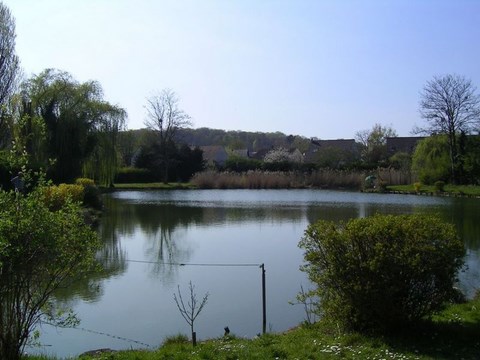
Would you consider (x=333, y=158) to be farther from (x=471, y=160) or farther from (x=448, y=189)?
(x=448, y=189)

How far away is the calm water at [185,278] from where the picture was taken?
7.51 metres

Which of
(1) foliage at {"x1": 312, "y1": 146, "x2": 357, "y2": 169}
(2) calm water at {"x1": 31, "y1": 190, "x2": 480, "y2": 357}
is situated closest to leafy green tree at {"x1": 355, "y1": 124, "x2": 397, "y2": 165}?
(1) foliage at {"x1": 312, "y1": 146, "x2": 357, "y2": 169}

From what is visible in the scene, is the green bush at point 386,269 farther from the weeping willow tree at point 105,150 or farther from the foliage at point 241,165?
the foliage at point 241,165

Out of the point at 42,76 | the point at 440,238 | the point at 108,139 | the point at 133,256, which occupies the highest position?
the point at 42,76

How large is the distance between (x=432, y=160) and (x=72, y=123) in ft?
95.7

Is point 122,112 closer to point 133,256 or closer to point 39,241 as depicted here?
point 133,256

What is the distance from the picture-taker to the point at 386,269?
5.36 meters

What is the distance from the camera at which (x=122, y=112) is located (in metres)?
38.6

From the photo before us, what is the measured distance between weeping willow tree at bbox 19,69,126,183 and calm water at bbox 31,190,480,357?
10184 millimetres

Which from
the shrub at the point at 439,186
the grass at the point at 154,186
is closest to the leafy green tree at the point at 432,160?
the shrub at the point at 439,186

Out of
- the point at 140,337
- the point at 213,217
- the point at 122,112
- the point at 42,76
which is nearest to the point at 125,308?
the point at 140,337

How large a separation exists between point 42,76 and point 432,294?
32006 millimetres

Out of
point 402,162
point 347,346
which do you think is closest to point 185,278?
point 347,346

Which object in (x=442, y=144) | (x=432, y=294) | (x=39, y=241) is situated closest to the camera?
(x=39, y=241)
